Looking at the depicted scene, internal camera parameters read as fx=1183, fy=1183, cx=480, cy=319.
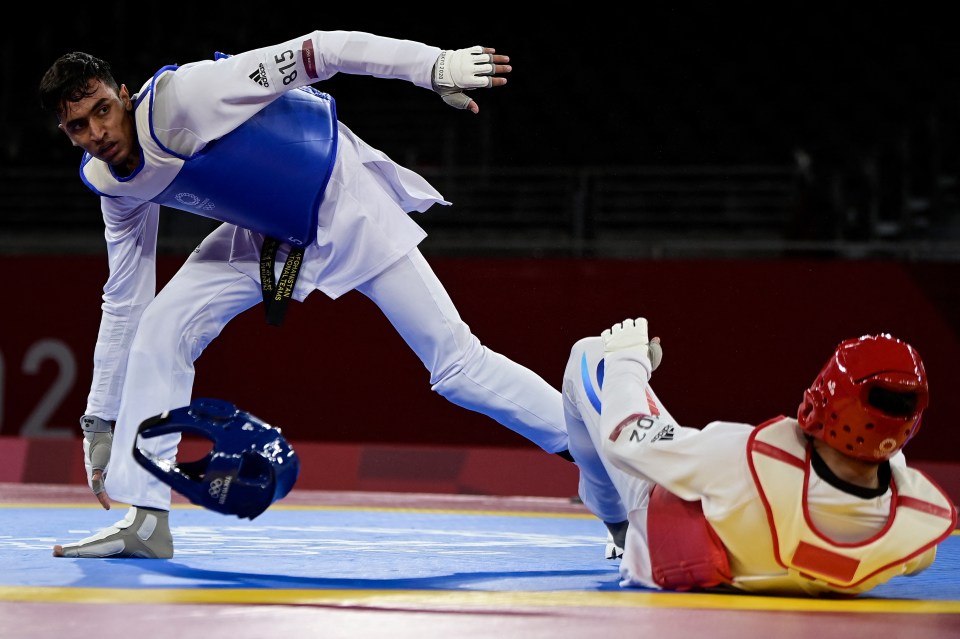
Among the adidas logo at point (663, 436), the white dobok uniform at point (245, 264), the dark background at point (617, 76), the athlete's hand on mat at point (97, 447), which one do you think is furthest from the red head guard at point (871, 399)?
the dark background at point (617, 76)

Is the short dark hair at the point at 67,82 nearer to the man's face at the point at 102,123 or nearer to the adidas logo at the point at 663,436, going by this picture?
the man's face at the point at 102,123

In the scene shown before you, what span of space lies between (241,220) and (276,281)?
8.6 inches

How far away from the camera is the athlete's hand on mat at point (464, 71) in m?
3.15

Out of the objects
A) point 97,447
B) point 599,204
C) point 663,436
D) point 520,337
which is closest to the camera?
point 663,436

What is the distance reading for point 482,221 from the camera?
8703 mm

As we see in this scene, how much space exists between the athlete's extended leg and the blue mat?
401 mm

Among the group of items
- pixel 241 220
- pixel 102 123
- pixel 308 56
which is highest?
pixel 308 56

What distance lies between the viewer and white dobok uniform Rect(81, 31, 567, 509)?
3252 mm

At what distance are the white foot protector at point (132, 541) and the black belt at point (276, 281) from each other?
671 millimetres

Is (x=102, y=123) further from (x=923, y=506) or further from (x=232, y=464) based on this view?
(x=923, y=506)

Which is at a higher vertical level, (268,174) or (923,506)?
(268,174)

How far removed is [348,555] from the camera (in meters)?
3.32

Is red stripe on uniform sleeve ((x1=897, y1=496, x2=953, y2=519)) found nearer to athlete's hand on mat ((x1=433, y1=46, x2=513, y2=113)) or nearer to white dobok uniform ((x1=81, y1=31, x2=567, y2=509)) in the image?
white dobok uniform ((x1=81, y1=31, x2=567, y2=509))

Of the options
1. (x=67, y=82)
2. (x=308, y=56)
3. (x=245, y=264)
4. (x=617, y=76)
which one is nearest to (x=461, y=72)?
(x=308, y=56)
